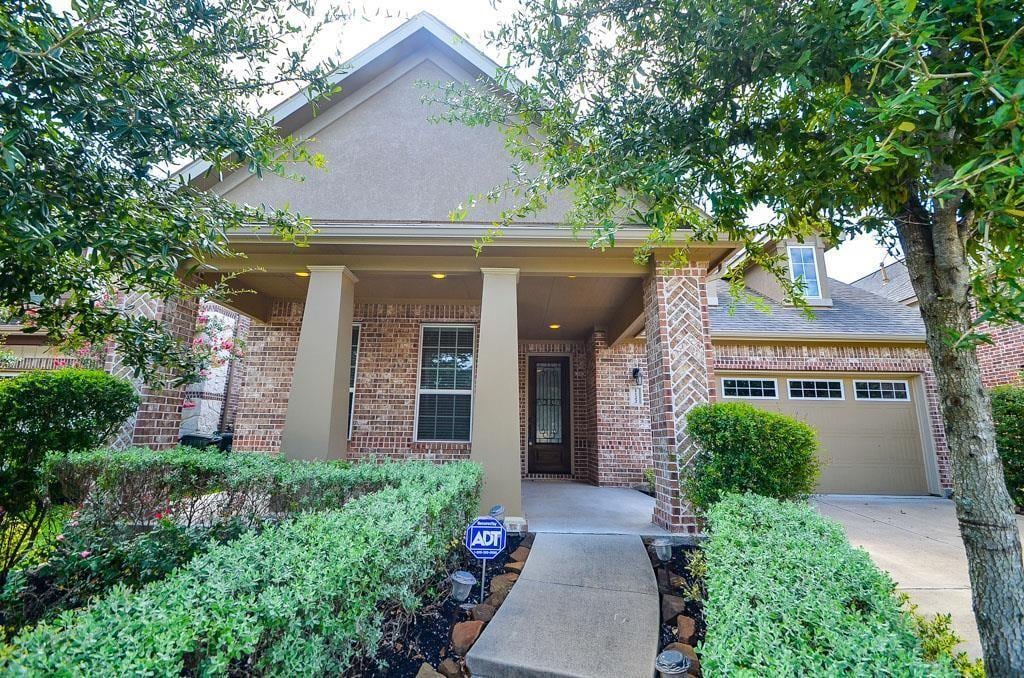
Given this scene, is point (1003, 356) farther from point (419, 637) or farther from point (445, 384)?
point (419, 637)

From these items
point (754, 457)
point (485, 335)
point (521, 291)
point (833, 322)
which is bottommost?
point (754, 457)

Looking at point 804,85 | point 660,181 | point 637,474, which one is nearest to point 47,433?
point 660,181

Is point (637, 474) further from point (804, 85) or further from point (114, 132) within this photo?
point (114, 132)

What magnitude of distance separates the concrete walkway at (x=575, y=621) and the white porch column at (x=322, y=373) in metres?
2.84

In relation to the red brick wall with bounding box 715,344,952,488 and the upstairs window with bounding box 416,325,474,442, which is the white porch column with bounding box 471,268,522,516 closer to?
the upstairs window with bounding box 416,325,474,442

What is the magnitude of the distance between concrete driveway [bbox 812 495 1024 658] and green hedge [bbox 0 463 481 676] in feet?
11.5

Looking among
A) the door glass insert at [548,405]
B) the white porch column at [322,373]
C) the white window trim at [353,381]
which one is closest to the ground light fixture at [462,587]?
the white porch column at [322,373]

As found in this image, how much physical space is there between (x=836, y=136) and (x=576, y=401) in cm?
782

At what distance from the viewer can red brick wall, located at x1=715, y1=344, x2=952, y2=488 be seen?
346 inches

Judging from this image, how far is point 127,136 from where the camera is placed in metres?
2.45

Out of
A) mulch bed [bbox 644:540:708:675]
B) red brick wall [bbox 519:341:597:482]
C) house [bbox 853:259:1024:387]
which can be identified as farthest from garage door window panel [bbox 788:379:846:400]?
mulch bed [bbox 644:540:708:675]

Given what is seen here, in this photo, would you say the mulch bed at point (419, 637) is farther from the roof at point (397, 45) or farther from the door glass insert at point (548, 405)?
the door glass insert at point (548, 405)

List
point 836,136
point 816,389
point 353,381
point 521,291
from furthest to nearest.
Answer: point 816,389 → point 353,381 → point 521,291 → point 836,136

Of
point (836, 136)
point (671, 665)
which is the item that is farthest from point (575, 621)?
point (836, 136)
